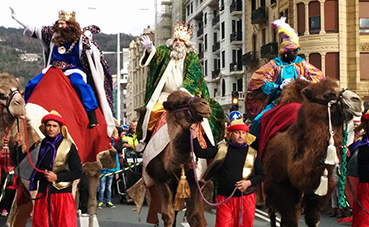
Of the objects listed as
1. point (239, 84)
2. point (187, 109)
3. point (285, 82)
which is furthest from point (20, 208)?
point (239, 84)

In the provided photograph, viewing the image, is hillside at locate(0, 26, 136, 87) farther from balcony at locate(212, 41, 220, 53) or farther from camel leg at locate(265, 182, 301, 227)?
camel leg at locate(265, 182, 301, 227)

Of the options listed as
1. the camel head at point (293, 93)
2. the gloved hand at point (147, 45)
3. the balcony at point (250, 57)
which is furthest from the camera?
the balcony at point (250, 57)

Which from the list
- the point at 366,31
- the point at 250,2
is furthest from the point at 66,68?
the point at 250,2

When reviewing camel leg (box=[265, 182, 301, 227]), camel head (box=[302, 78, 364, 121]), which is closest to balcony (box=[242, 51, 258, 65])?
camel leg (box=[265, 182, 301, 227])

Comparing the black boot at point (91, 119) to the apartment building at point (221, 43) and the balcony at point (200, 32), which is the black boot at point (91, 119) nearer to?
the apartment building at point (221, 43)

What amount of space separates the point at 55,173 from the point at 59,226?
619 mm

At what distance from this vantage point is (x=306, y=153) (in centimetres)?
793

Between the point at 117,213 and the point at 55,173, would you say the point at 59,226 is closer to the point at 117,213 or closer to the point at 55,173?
the point at 55,173

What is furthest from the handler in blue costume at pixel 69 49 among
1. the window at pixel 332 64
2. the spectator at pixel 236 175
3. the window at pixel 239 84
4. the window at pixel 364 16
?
the window at pixel 239 84

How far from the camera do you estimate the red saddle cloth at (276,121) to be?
9.04 m

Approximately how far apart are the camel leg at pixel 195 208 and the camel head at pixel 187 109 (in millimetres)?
1034

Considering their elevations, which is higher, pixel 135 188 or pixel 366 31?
pixel 366 31

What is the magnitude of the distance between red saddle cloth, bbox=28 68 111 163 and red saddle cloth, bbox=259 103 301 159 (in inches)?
99.5

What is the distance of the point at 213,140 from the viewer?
9953 mm
